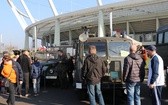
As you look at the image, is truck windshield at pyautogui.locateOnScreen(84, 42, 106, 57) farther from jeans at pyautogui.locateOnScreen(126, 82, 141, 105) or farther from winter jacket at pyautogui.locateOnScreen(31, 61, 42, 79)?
jeans at pyautogui.locateOnScreen(126, 82, 141, 105)

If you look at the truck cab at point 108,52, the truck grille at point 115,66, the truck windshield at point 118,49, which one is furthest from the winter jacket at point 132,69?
the truck windshield at point 118,49

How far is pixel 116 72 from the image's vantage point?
13391mm

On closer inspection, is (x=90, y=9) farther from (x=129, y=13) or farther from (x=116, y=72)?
(x=116, y=72)

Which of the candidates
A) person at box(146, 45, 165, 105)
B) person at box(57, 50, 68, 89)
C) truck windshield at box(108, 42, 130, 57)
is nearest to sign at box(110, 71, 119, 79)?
truck windshield at box(108, 42, 130, 57)

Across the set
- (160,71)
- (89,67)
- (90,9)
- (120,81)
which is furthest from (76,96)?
(90,9)

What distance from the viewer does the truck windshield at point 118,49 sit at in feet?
46.3

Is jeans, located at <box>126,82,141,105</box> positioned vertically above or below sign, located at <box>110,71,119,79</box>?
below

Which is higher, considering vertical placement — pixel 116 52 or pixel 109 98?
pixel 116 52

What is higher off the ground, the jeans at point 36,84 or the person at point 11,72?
the person at point 11,72

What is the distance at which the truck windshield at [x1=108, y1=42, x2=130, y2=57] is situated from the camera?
14.1m

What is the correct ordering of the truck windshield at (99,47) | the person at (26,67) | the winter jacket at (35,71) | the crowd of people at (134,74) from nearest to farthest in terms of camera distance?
the crowd of people at (134,74), the truck windshield at (99,47), the person at (26,67), the winter jacket at (35,71)

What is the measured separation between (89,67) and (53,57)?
10.3 meters

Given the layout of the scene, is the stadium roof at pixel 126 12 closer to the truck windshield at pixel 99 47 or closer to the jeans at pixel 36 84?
the jeans at pixel 36 84

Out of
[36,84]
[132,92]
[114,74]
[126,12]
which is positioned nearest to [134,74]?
[132,92]
